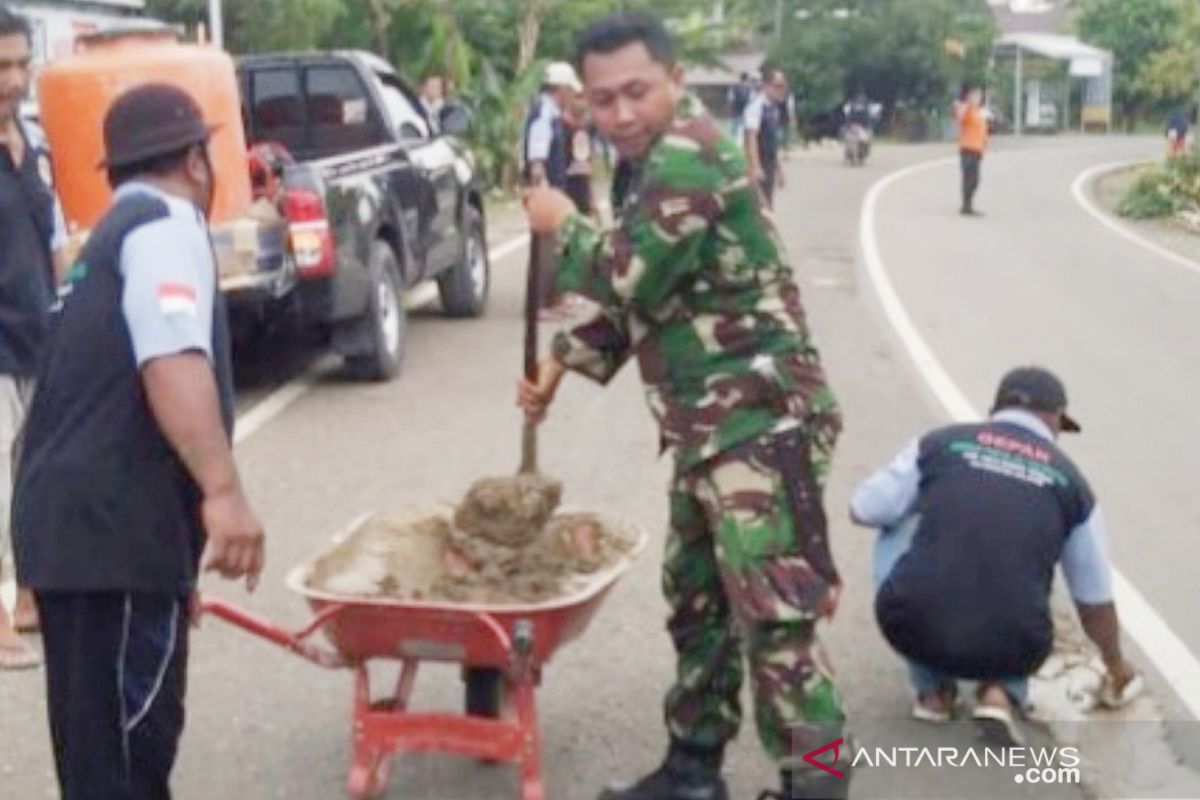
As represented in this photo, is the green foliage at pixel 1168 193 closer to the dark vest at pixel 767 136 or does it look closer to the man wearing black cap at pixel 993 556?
Answer: the dark vest at pixel 767 136

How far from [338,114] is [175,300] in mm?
8969

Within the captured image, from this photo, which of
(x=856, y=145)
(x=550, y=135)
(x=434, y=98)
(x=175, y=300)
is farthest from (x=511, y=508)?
(x=856, y=145)

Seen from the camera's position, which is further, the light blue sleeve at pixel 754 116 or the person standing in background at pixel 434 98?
the light blue sleeve at pixel 754 116

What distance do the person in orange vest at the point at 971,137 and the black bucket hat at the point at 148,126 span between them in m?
23.0

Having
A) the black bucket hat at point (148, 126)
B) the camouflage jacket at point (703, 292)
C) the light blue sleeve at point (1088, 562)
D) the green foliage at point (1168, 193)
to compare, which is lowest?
the green foliage at point (1168, 193)

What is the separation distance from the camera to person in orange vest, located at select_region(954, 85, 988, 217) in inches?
1040

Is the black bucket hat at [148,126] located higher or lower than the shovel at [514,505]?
higher

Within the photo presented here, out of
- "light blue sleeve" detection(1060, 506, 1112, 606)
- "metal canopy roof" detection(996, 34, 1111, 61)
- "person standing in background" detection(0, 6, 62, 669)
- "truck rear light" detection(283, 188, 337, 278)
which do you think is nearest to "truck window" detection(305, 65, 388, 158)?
"truck rear light" detection(283, 188, 337, 278)

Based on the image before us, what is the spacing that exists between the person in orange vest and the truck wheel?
13.4m

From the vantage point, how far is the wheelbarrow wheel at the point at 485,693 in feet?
16.8

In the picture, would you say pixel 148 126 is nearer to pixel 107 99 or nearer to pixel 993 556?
pixel 993 556

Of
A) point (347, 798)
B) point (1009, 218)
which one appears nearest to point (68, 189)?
point (347, 798)

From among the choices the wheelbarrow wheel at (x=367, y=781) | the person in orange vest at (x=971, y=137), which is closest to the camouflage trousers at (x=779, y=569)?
the wheelbarrow wheel at (x=367, y=781)

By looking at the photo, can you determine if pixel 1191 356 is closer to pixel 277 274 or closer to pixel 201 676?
pixel 277 274
